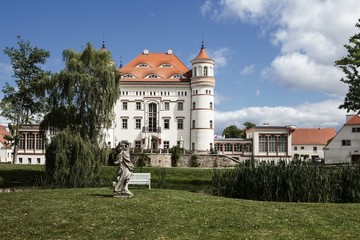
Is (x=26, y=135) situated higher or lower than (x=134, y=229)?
higher

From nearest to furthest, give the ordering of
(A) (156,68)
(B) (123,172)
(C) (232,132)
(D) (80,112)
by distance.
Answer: (B) (123,172) < (D) (80,112) < (A) (156,68) < (C) (232,132)

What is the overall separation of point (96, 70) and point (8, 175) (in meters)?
11.2

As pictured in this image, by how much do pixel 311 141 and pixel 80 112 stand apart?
2107 inches

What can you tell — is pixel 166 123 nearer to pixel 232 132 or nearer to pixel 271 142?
pixel 271 142

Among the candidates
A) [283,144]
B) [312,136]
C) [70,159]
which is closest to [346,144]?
[283,144]

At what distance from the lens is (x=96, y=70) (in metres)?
26.2

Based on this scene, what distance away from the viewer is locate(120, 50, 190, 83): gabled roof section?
55.0m

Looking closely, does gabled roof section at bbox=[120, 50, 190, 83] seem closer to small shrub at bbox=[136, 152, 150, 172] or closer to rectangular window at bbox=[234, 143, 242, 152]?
rectangular window at bbox=[234, 143, 242, 152]

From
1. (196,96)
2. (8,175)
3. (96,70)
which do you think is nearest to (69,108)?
(96,70)

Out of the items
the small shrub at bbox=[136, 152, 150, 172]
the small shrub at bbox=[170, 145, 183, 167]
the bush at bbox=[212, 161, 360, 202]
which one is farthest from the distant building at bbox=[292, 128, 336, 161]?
the bush at bbox=[212, 161, 360, 202]

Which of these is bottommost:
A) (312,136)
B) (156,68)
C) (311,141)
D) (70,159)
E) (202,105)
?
(70,159)

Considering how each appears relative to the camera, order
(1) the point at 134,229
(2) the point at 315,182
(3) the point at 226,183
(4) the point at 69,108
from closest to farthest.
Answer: (1) the point at 134,229, (2) the point at 315,182, (3) the point at 226,183, (4) the point at 69,108

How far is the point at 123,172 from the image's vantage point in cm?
1316

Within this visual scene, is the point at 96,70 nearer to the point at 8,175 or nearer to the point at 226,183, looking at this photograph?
the point at 8,175
